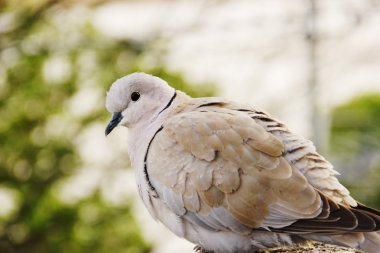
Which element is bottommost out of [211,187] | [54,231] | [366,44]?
[54,231]

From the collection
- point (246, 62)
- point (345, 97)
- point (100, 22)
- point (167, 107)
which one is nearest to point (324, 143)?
point (246, 62)

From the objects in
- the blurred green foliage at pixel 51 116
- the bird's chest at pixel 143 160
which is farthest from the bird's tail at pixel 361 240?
the blurred green foliage at pixel 51 116

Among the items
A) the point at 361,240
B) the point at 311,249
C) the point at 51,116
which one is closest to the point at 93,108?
the point at 51,116

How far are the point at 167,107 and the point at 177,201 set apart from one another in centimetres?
53

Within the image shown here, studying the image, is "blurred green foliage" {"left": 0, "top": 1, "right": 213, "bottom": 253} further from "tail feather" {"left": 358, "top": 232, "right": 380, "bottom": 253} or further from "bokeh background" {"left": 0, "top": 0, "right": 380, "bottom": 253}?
"tail feather" {"left": 358, "top": 232, "right": 380, "bottom": 253}

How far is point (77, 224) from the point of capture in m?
6.86

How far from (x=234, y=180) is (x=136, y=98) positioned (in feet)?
2.39

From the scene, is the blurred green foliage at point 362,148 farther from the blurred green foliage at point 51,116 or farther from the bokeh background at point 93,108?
the blurred green foliage at point 51,116

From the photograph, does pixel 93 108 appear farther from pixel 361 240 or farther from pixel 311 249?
pixel 361 240

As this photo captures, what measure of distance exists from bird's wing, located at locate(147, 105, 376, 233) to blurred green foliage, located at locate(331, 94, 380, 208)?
345cm

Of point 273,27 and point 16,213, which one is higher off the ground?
point 273,27

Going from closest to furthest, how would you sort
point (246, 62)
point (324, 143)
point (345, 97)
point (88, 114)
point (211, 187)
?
1. point (211, 187)
2. point (88, 114)
3. point (324, 143)
4. point (246, 62)
5. point (345, 97)

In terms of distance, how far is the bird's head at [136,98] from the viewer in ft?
11.7

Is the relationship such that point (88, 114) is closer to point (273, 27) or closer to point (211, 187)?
point (273, 27)
